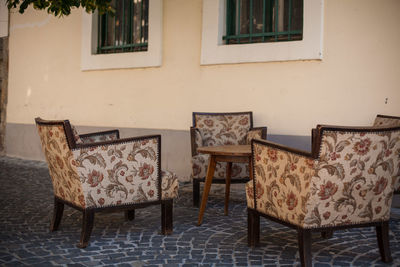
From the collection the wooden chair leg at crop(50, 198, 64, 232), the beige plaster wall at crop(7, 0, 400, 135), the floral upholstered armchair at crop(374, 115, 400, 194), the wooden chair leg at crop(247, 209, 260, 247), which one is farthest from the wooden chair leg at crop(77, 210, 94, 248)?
the beige plaster wall at crop(7, 0, 400, 135)

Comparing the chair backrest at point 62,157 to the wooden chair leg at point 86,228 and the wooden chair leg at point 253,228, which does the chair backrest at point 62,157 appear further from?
the wooden chair leg at point 253,228

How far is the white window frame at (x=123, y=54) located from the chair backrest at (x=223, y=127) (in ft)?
5.14

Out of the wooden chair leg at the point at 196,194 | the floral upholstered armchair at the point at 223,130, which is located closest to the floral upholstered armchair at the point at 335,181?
the wooden chair leg at the point at 196,194

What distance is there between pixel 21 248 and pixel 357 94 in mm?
3801

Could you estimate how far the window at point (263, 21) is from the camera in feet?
19.0

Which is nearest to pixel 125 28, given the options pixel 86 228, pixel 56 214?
pixel 56 214

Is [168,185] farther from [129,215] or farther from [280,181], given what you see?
[280,181]

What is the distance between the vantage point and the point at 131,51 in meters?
7.15

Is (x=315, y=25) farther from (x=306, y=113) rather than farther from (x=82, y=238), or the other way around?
(x=82, y=238)

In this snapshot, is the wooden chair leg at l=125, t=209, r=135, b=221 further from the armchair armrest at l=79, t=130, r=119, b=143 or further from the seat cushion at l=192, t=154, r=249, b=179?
the seat cushion at l=192, t=154, r=249, b=179

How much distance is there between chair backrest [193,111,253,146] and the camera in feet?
17.4

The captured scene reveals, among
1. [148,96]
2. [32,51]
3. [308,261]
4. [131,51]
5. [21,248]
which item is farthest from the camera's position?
[32,51]

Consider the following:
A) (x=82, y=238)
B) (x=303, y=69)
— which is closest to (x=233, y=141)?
(x=303, y=69)

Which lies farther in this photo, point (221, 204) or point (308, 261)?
point (221, 204)
